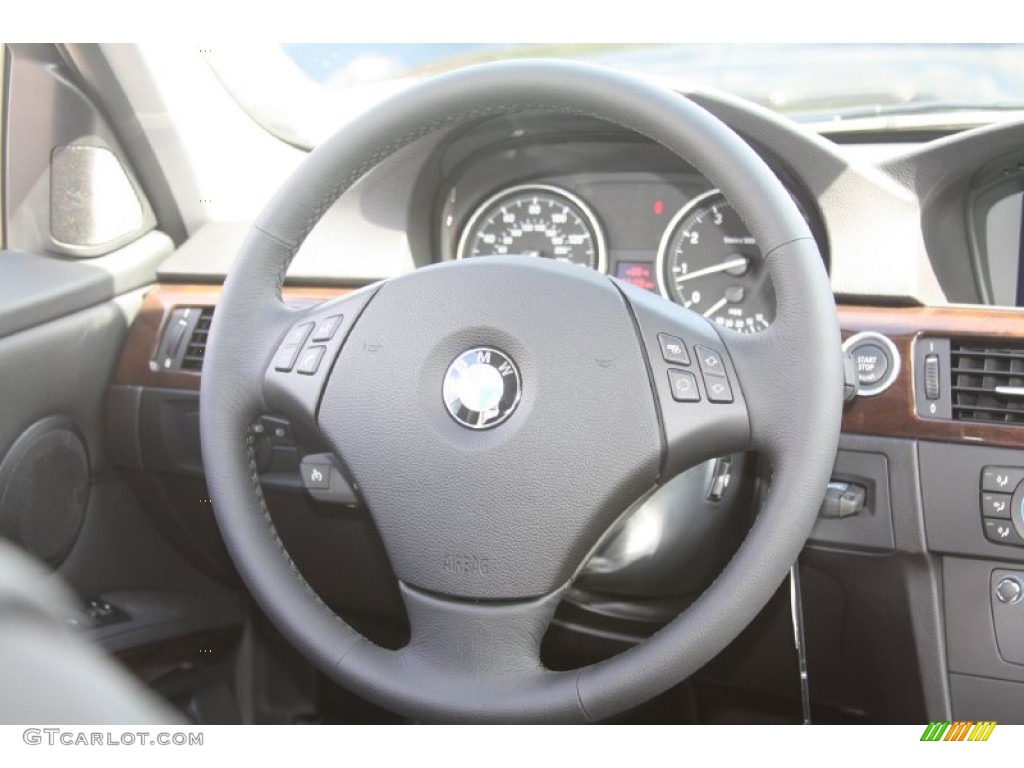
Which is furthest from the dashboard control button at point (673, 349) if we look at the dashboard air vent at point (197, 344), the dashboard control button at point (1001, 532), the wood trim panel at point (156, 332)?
the dashboard air vent at point (197, 344)

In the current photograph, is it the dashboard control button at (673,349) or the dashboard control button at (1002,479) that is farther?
the dashboard control button at (1002,479)

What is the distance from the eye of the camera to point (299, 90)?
77.9 inches

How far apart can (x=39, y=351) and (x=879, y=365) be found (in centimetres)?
125

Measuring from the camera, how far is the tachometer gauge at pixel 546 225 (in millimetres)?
1773

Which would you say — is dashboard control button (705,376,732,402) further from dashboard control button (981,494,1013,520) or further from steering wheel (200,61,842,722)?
dashboard control button (981,494,1013,520)

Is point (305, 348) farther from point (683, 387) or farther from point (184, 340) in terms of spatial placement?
point (184, 340)

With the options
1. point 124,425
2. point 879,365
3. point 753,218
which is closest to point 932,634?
point 879,365

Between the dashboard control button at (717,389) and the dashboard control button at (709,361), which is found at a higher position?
the dashboard control button at (709,361)

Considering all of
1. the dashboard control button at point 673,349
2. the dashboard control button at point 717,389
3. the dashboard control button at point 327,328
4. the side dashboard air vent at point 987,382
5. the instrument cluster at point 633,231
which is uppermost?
the instrument cluster at point 633,231

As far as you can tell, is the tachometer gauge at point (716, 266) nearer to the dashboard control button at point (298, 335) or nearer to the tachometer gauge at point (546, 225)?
the tachometer gauge at point (546, 225)

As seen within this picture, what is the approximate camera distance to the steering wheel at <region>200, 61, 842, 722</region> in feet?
3.45

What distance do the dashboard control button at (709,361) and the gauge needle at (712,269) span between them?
0.57 meters

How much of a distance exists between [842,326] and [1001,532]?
0.33 metres

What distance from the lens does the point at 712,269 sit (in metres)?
1.66
